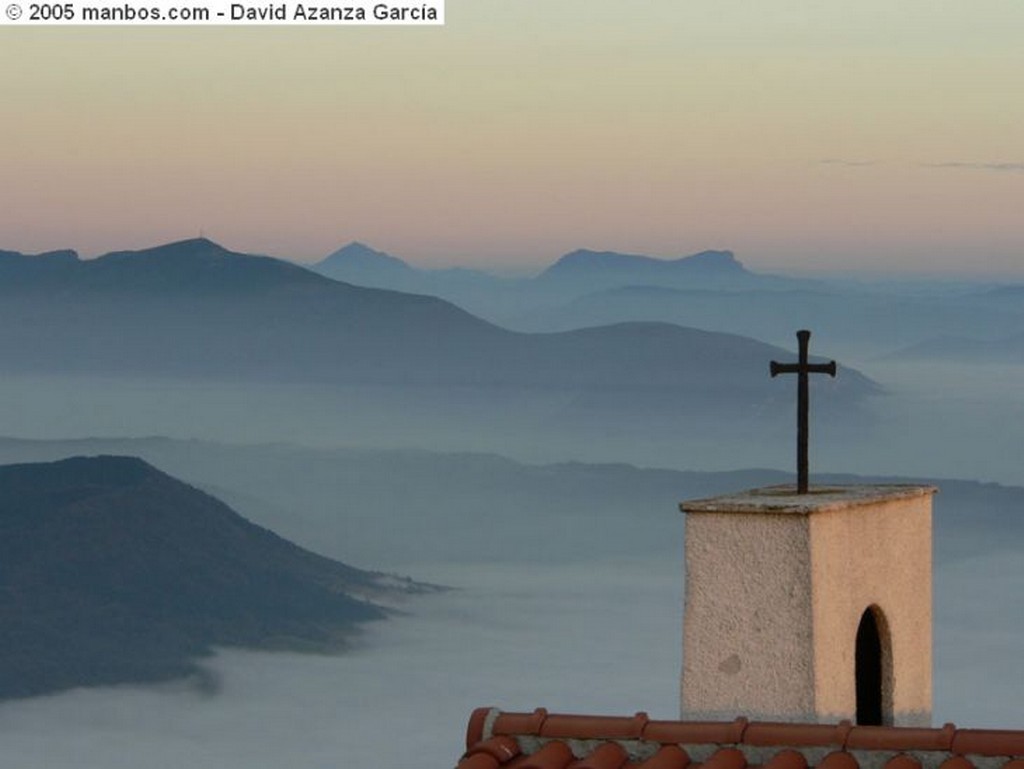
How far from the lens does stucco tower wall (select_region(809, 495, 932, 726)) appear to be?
12750 millimetres

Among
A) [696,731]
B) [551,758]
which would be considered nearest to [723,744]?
[696,731]

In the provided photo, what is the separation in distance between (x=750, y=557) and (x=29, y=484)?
314ft

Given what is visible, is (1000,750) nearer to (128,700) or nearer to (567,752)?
(567,752)

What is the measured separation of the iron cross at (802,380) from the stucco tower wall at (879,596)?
52 cm

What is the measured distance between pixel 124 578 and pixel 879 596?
94.2m

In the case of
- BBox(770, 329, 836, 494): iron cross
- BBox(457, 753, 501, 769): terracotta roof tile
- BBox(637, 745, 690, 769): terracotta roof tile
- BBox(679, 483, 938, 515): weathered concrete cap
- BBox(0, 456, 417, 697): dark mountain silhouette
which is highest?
BBox(0, 456, 417, 697): dark mountain silhouette

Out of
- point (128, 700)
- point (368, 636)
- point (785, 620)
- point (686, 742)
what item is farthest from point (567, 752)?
point (368, 636)

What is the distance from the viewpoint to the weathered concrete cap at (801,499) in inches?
500

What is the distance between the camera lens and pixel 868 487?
13789 mm

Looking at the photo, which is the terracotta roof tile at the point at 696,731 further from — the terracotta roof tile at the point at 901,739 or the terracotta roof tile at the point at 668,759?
the terracotta roof tile at the point at 901,739

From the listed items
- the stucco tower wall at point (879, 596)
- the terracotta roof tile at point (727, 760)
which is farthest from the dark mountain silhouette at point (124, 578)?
Answer: the terracotta roof tile at point (727, 760)

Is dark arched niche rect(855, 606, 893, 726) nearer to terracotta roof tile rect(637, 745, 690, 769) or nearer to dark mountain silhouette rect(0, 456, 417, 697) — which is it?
terracotta roof tile rect(637, 745, 690, 769)

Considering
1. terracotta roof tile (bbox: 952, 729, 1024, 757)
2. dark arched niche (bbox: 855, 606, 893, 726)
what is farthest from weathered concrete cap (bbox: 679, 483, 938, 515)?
terracotta roof tile (bbox: 952, 729, 1024, 757)

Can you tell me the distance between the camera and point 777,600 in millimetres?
12727
